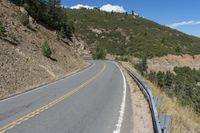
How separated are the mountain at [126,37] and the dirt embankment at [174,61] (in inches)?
163

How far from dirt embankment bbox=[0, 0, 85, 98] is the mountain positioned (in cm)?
6046

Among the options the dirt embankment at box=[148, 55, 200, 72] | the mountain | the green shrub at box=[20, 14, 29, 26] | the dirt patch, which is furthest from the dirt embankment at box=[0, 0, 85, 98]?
the mountain

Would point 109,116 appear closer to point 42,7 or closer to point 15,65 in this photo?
point 15,65

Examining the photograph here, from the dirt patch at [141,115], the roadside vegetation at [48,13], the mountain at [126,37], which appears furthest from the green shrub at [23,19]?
the mountain at [126,37]

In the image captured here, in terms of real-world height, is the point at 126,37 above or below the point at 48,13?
below

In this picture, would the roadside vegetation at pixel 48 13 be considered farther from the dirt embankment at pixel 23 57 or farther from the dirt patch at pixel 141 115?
the dirt patch at pixel 141 115

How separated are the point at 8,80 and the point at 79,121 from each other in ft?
44.8

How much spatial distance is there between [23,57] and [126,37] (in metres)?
98.6

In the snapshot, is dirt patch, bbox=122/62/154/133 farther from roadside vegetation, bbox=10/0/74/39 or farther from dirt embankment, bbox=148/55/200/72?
dirt embankment, bbox=148/55/200/72

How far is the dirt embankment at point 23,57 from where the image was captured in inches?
1013

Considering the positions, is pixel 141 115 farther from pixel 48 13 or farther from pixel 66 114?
pixel 48 13

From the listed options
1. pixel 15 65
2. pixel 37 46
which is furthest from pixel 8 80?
pixel 37 46

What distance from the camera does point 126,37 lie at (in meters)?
129

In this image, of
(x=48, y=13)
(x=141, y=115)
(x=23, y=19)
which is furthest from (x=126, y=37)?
(x=141, y=115)
